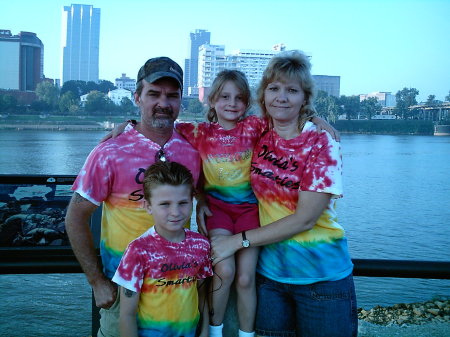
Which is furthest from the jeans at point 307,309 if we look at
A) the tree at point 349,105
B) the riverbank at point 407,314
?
the tree at point 349,105

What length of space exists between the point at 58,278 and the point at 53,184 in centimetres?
761

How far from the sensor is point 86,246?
1.92 m

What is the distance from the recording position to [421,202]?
21.5 meters

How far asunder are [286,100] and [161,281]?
0.84 metres

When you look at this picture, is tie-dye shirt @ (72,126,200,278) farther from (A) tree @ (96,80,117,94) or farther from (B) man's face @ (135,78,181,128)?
(A) tree @ (96,80,117,94)

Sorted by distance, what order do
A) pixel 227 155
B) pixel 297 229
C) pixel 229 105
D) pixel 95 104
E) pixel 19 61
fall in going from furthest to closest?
pixel 19 61
pixel 95 104
pixel 229 105
pixel 227 155
pixel 297 229

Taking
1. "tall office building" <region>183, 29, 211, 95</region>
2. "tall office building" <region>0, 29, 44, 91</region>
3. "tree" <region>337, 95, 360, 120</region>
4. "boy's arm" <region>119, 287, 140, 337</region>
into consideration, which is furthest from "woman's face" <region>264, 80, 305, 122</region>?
"tall office building" <region>183, 29, 211, 95</region>

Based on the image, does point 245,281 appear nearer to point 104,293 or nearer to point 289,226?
point 289,226

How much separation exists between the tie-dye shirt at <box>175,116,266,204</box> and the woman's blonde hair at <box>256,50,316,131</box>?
260mm

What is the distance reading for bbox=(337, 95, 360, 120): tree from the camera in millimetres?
63156

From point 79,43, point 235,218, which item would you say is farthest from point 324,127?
point 79,43

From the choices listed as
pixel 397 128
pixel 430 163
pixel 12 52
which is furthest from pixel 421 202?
pixel 12 52

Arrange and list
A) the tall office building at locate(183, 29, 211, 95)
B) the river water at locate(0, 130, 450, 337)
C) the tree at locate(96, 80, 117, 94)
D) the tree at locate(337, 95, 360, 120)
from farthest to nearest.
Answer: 1. the tall office building at locate(183, 29, 211, 95)
2. the tree at locate(96, 80, 117, 94)
3. the tree at locate(337, 95, 360, 120)
4. the river water at locate(0, 130, 450, 337)

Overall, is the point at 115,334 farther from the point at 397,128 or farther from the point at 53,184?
the point at 397,128
